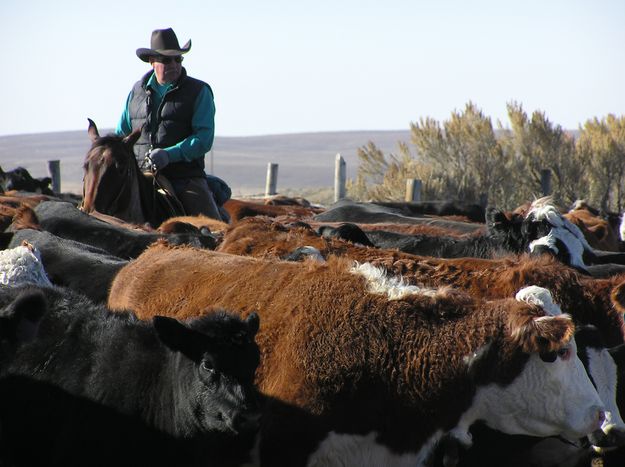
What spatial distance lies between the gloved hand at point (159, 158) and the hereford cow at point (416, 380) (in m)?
5.91

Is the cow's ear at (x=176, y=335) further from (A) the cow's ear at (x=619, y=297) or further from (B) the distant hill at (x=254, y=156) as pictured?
(B) the distant hill at (x=254, y=156)

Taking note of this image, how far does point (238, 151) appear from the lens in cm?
→ 12431

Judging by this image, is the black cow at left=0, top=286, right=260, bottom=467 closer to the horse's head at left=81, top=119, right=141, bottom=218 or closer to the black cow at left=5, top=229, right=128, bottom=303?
the black cow at left=5, top=229, right=128, bottom=303

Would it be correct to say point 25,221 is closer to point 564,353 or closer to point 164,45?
point 164,45

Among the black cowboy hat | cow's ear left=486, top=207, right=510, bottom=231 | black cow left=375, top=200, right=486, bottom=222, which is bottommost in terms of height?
black cow left=375, top=200, right=486, bottom=222

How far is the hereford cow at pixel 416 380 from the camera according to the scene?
149 inches

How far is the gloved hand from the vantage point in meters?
9.60

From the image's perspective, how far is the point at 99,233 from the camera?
8031 mm

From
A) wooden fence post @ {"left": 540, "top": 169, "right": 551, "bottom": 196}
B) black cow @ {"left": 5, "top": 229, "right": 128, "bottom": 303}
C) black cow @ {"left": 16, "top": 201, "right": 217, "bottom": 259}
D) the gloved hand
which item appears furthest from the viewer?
wooden fence post @ {"left": 540, "top": 169, "right": 551, "bottom": 196}

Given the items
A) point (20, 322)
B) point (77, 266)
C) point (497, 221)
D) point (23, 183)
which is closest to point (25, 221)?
point (77, 266)

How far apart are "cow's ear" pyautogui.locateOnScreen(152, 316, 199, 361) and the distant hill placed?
4916cm

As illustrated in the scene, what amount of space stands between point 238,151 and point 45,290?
120694mm

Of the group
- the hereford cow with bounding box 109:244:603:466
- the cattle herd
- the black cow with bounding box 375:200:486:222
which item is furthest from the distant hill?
the hereford cow with bounding box 109:244:603:466

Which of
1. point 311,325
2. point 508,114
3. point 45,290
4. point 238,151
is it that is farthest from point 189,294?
point 238,151
